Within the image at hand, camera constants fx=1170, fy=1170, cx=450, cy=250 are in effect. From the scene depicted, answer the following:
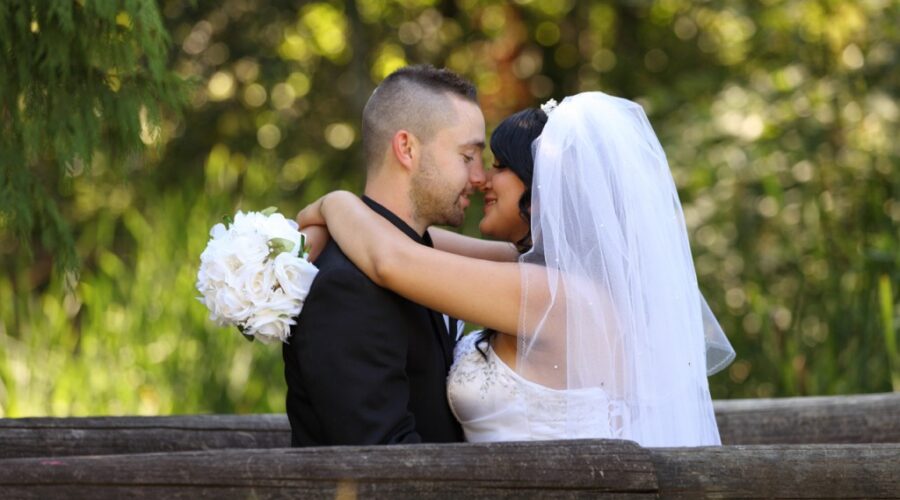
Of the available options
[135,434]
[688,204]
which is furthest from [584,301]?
[688,204]

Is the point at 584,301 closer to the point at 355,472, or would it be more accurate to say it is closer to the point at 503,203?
the point at 503,203

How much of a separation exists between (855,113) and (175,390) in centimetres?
370

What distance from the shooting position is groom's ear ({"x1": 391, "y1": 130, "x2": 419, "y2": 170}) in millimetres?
3137

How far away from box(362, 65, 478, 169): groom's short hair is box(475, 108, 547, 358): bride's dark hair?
0.13m

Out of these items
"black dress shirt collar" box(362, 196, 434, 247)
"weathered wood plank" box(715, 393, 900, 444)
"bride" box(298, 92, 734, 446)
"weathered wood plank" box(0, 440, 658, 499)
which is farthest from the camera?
"weathered wood plank" box(715, 393, 900, 444)

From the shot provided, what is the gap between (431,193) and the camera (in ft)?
10.3

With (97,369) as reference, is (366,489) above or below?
above

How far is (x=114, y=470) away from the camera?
2.25 metres

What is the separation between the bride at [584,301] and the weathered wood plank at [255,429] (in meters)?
0.66

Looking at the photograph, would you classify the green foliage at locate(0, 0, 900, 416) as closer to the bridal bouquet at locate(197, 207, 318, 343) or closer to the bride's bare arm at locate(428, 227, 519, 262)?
the bridal bouquet at locate(197, 207, 318, 343)

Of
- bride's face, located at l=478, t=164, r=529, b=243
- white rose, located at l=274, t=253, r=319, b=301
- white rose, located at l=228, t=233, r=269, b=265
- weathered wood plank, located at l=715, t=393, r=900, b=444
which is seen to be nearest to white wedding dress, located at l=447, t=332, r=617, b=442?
bride's face, located at l=478, t=164, r=529, b=243

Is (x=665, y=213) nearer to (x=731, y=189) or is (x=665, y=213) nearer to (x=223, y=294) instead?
(x=223, y=294)

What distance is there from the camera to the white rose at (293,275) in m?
2.87

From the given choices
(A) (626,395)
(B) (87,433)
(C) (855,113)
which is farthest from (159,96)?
(C) (855,113)
